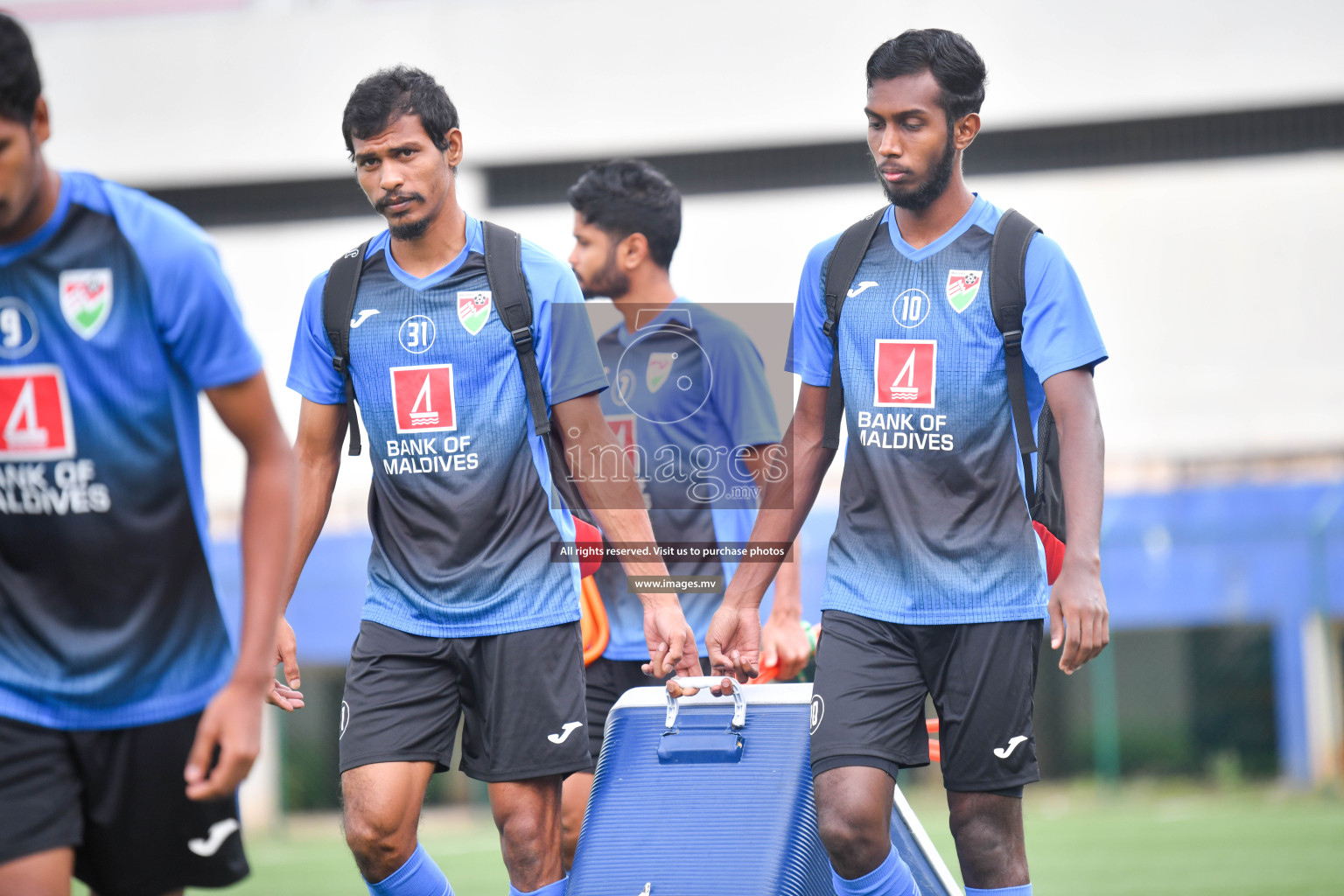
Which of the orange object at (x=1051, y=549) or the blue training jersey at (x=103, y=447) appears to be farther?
the orange object at (x=1051, y=549)

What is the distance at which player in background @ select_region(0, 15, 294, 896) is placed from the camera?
301 centimetres

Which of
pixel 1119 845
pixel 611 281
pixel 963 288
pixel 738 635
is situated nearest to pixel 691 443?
pixel 611 281

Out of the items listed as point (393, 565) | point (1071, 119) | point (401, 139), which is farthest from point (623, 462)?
point (1071, 119)

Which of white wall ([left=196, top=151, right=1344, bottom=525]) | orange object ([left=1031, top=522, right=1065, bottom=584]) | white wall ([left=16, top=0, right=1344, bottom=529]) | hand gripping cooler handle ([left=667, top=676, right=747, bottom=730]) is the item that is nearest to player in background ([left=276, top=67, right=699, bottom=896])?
hand gripping cooler handle ([left=667, top=676, right=747, bottom=730])

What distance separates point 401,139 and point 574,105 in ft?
54.4

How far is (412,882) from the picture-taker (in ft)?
14.5

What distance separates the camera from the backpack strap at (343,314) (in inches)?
183

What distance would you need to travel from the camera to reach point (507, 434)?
179 inches

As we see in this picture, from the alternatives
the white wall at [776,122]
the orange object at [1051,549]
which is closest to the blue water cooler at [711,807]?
the orange object at [1051,549]

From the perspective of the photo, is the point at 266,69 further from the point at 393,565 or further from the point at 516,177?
the point at 393,565

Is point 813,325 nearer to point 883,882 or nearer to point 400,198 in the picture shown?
point 400,198

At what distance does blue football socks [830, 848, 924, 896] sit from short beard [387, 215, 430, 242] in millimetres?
2193

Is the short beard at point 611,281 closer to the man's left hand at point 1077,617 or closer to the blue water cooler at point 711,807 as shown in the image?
the blue water cooler at point 711,807

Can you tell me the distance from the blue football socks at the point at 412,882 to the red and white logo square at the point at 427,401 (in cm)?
123
